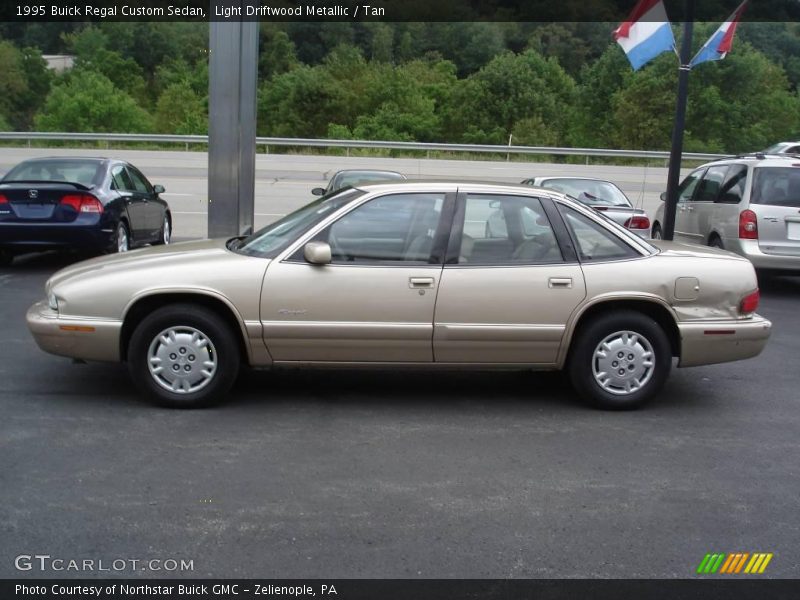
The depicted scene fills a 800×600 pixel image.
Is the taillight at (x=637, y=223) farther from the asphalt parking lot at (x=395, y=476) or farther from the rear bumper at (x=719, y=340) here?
the rear bumper at (x=719, y=340)

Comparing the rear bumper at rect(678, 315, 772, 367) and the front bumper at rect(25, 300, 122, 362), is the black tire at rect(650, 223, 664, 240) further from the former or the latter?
the front bumper at rect(25, 300, 122, 362)

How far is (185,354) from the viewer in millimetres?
5758

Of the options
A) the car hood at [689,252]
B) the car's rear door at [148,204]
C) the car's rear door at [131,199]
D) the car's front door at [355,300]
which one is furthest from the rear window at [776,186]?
the car's rear door at [148,204]

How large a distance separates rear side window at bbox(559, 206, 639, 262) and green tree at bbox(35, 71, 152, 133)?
4664 cm

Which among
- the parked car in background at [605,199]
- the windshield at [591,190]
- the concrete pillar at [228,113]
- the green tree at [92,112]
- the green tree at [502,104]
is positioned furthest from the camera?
the green tree at [502,104]

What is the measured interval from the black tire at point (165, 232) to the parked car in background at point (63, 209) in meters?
1.62

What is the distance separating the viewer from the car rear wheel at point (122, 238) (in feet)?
37.8

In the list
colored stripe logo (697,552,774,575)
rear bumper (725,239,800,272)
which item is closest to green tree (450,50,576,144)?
rear bumper (725,239,800,272)

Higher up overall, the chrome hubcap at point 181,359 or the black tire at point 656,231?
the black tire at point 656,231

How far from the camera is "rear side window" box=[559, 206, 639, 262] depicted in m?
6.10

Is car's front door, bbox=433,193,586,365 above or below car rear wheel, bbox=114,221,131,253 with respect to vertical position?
above

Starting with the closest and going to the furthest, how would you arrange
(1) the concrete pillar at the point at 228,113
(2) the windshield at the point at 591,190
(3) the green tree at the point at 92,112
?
(1) the concrete pillar at the point at 228,113 → (2) the windshield at the point at 591,190 → (3) the green tree at the point at 92,112

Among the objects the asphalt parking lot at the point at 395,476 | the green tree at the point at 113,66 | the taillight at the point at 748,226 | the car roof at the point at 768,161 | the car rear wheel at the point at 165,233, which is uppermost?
the green tree at the point at 113,66

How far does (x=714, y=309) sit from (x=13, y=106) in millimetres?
64736
